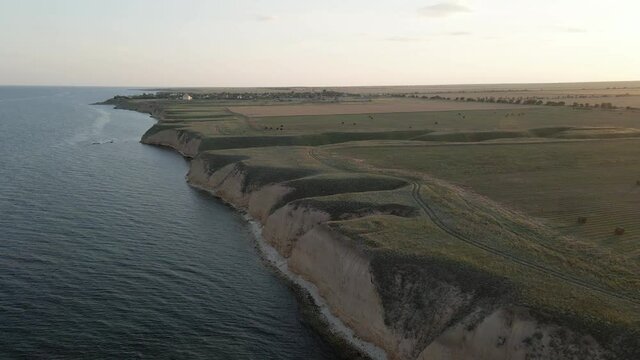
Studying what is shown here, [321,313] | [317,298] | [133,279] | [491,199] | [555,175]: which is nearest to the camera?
[321,313]

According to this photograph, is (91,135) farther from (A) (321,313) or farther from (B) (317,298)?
(A) (321,313)

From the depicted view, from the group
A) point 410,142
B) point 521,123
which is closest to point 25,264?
point 410,142

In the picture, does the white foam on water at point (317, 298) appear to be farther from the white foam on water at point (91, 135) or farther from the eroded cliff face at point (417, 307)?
the white foam on water at point (91, 135)

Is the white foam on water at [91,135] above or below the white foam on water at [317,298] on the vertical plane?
above

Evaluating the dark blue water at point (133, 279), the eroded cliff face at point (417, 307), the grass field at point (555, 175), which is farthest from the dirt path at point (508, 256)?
the dark blue water at point (133, 279)

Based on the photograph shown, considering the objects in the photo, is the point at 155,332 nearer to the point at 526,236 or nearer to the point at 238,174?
the point at 526,236

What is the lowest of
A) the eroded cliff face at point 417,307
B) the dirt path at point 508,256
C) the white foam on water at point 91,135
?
the eroded cliff face at point 417,307

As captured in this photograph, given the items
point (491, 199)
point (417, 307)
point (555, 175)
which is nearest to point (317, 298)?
point (417, 307)
